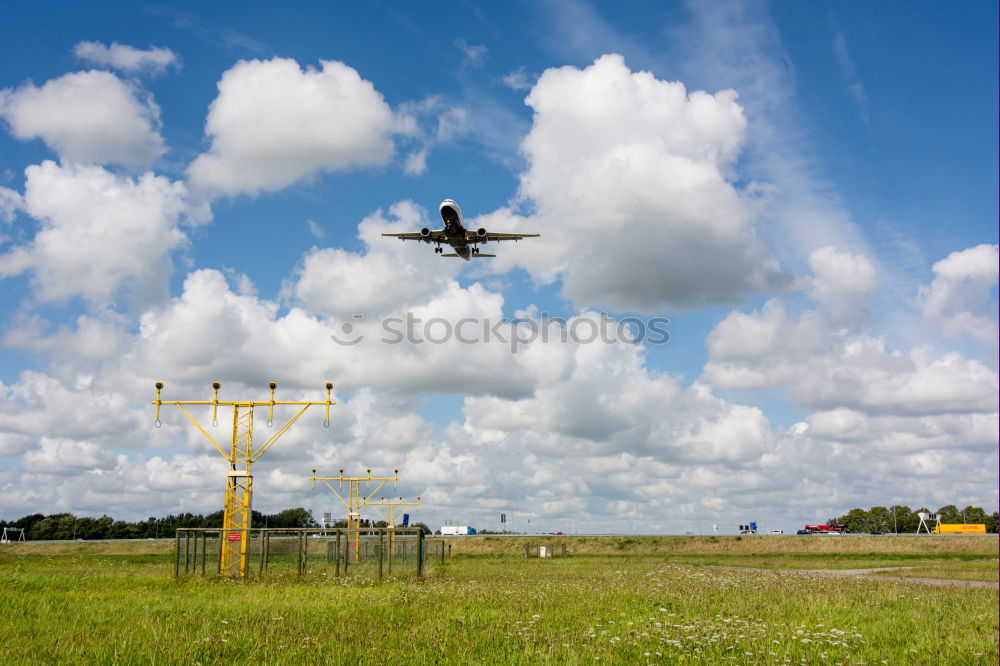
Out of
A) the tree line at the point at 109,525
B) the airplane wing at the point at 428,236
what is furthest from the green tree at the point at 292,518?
the airplane wing at the point at 428,236

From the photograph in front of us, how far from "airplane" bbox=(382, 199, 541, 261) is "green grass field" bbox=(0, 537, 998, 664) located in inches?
1146

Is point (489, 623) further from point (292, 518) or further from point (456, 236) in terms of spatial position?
point (292, 518)

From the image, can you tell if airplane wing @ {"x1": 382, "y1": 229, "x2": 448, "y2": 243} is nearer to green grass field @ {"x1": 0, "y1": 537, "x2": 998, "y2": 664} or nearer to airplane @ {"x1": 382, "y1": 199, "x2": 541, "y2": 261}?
airplane @ {"x1": 382, "y1": 199, "x2": 541, "y2": 261}

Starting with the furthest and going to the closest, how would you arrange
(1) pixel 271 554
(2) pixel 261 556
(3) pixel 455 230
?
(3) pixel 455 230, (1) pixel 271 554, (2) pixel 261 556

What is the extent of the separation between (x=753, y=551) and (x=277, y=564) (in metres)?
71.6

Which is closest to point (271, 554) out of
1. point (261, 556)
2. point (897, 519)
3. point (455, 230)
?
point (261, 556)

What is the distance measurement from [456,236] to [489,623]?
39075 mm

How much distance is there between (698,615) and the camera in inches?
682

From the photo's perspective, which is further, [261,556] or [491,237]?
[491,237]

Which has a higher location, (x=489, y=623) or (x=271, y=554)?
(x=489, y=623)

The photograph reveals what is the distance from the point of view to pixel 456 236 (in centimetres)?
5312

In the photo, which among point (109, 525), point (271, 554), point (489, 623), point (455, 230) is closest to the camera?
point (489, 623)

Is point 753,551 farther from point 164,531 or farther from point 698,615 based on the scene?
point 164,531

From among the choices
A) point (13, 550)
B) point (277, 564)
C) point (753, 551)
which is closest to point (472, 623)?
point (277, 564)
